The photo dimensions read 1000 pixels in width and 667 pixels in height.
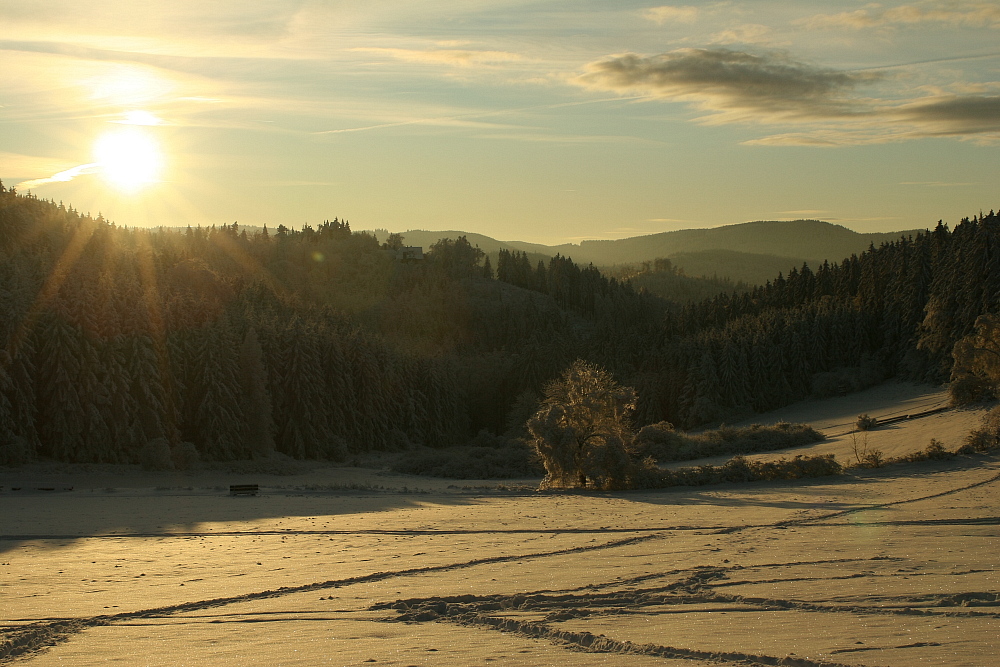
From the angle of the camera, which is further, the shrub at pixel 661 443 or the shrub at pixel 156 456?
the shrub at pixel 661 443

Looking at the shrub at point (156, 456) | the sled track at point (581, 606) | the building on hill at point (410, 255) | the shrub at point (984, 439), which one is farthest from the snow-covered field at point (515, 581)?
the building on hill at point (410, 255)

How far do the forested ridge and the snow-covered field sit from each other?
1974 centimetres

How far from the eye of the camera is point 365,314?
153375mm

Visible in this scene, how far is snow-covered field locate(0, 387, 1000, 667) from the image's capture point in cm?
1184

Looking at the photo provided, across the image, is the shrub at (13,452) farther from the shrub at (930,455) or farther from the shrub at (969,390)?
the shrub at (969,390)

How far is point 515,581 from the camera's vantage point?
17.5 metres

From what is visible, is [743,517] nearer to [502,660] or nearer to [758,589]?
[758,589]

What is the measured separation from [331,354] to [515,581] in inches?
2240

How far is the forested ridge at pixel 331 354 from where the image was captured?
53.3 m

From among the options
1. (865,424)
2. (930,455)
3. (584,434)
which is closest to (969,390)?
(865,424)

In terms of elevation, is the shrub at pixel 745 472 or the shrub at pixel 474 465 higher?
A: the shrub at pixel 745 472

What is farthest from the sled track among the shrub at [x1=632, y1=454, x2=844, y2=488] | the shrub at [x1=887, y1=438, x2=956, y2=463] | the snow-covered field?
the shrub at [x1=887, y1=438, x2=956, y2=463]

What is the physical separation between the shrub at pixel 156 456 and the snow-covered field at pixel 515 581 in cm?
1651

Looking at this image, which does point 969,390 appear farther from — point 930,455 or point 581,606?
point 581,606
